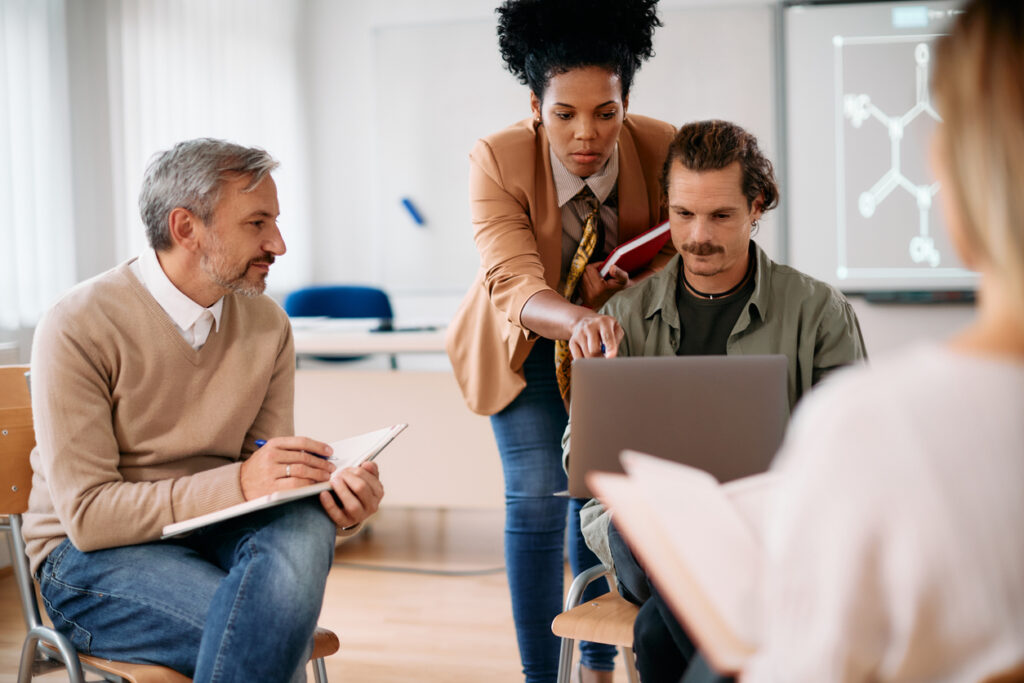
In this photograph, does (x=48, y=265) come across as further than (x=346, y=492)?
Yes

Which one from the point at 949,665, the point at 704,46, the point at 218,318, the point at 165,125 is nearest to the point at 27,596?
the point at 218,318

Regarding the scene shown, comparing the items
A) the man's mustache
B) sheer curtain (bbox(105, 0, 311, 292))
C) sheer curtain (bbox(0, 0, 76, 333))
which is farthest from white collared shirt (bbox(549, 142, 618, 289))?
sheer curtain (bbox(105, 0, 311, 292))

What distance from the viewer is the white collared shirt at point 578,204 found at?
1738 mm

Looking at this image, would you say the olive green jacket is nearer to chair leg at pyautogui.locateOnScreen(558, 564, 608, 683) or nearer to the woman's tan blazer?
chair leg at pyautogui.locateOnScreen(558, 564, 608, 683)

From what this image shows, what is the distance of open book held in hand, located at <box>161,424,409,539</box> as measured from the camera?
1.20m

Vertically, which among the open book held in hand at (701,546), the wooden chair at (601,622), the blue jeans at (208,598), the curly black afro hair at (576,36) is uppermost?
the curly black afro hair at (576,36)

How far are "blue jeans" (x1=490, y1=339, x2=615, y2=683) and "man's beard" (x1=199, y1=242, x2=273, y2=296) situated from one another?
0.52 meters

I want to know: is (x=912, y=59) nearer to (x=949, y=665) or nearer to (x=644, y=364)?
(x=644, y=364)

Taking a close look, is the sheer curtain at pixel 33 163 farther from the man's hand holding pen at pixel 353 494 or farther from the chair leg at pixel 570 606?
the chair leg at pixel 570 606

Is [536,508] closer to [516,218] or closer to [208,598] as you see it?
[516,218]

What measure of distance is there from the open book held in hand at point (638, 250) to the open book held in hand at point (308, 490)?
50cm

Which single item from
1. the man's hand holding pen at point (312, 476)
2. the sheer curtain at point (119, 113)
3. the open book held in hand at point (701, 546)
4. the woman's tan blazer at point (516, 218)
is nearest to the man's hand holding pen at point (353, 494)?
the man's hand holding pen at point (312, 476)

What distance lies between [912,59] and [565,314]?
10.5 feet

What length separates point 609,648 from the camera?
1853 mm
